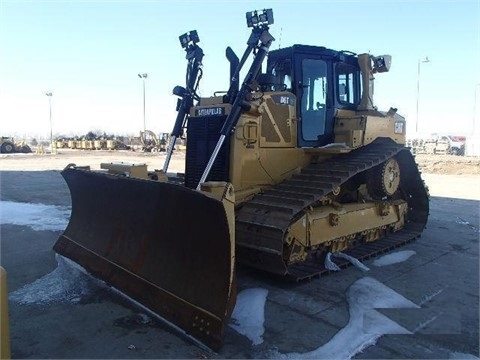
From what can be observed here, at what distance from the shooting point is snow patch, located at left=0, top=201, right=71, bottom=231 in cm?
927

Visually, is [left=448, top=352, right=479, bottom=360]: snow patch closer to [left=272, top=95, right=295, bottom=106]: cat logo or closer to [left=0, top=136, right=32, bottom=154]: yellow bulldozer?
[left=272, top=95, right=295, bottom=106]: cat logo

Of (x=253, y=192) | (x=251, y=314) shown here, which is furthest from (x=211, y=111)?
(x=251, y=314)

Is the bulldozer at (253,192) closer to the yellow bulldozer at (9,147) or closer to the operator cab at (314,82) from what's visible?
the operator cab at (314,82)

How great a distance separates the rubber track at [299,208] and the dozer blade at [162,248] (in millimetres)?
1076

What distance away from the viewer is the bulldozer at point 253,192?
444 centimetres

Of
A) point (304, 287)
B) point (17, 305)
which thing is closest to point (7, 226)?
point (17, 305)

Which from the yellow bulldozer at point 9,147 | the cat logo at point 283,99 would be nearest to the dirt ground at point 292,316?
the cat logo at point 283,99

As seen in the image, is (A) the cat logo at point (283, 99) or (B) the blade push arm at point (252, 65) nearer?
(B) the blade push arm at point (252, 65)

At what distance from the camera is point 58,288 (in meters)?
5.45

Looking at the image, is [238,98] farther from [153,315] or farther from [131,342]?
[131,342]

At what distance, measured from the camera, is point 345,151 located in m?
6.93

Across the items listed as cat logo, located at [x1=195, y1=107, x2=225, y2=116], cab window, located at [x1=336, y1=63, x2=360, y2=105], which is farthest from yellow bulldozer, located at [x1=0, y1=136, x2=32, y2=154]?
cab window, located at [x1=336, y1=63, x2=360, y2=105]

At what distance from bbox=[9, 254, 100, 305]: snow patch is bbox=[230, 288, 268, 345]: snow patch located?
188 cm

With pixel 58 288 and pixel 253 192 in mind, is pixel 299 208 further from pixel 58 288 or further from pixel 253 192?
pixel 58 288
